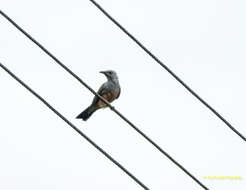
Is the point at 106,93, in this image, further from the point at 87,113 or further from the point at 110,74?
the point at 87,113

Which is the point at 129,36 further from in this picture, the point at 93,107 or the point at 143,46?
the point at 93,107

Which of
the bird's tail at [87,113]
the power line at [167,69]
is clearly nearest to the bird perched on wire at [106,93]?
the bird's tail at [87,113]

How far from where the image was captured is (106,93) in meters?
18.7

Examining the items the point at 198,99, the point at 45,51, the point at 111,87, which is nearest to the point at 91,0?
the point at 45,51

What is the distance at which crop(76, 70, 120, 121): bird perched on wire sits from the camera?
1861 centimetres

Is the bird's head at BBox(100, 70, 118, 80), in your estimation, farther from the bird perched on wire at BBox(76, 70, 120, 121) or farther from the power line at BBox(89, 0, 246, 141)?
the power line at BBox(89, 0, 246, 141)

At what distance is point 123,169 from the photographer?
338 inches

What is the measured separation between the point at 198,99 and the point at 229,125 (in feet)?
1.27

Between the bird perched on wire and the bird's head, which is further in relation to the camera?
the bird's head

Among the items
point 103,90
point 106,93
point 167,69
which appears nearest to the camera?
point 167,69

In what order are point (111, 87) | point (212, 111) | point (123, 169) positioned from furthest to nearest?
point (111, 87) → point (212, 111) → point (123, 169)

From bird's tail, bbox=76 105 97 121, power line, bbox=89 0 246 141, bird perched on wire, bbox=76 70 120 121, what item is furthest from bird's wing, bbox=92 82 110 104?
power line, bbox=89 0 246 141

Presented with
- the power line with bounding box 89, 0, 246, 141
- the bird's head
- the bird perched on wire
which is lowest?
the power line with bounding box 89, 0, 246, 141

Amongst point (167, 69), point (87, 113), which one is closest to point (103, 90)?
point (87, 113)
